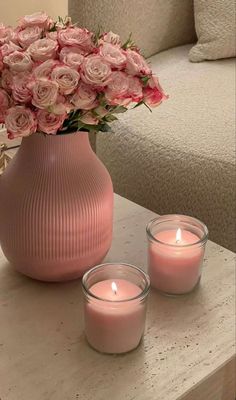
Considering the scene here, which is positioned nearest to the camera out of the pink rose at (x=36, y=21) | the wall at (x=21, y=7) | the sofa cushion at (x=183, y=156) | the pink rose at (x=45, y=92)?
the pink rose at (x=45, y=92)

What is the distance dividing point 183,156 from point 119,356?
544mm

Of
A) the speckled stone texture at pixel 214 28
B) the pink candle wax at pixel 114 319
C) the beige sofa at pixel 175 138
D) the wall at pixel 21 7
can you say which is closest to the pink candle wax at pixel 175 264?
the pink candle wax at pixel 114 319

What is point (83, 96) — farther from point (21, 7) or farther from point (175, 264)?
point (21, 7)

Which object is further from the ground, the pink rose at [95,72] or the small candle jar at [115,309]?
the pink rose at [95,72]

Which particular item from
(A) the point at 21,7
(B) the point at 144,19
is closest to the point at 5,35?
(B) the point at 144,19

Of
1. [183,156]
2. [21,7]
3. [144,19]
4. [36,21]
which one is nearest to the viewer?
[36,21]

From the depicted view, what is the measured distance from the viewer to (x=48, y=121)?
0.80 metres

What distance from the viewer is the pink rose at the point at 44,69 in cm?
79

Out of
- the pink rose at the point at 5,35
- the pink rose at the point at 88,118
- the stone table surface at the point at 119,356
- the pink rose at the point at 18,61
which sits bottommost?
the stone table surface at the point at 119,356

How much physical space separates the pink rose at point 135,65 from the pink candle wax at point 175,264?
25 centimetres

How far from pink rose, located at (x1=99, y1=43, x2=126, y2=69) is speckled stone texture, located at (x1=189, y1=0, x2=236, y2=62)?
933 millimetres

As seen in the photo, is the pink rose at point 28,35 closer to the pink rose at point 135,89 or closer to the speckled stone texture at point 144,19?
the pink rose at point 135,89

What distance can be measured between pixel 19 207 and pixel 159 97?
25cm

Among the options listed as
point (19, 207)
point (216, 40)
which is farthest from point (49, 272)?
point (216, 40)
